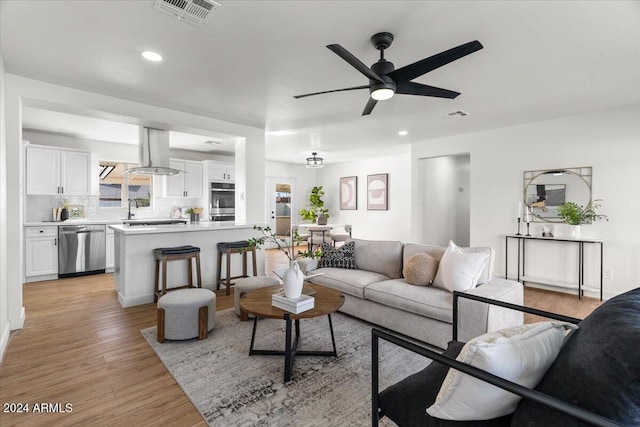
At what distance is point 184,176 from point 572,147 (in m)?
6.85

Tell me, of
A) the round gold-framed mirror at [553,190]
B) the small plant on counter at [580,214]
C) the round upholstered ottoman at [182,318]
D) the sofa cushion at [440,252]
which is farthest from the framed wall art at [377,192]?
the round upholstered ottoman at [182,318]

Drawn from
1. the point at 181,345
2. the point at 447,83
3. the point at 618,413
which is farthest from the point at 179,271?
the point at 618,413

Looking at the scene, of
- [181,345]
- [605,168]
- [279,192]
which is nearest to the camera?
[181,345]

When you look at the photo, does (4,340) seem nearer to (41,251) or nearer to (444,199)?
(41,251)

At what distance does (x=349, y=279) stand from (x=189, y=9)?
2.62 m

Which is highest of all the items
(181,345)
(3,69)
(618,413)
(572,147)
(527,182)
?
(3,69)

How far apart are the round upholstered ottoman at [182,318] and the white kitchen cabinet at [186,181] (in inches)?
169

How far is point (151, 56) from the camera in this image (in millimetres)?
2662

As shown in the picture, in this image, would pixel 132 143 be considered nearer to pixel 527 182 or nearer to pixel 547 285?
pixel 527 182

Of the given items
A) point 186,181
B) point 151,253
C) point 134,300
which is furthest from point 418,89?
point 186,181

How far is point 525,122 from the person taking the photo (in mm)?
4613

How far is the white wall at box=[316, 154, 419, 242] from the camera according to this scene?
783cm

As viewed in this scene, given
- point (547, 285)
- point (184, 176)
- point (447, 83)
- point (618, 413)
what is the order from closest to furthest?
1. point (618, 413)
2. point (447, 83)
3. point (547, 285)
4. point (184, 176)

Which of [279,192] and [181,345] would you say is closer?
[181,345]
